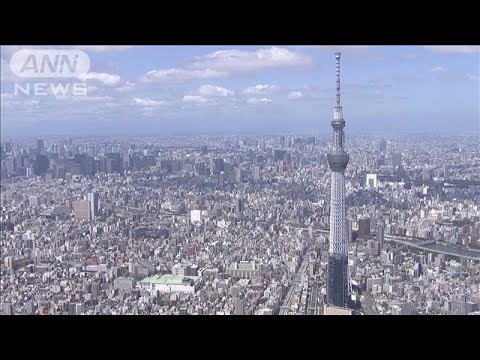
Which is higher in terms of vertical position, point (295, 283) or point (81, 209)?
point (81, 209)

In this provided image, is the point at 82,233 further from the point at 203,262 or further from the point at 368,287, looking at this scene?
the point at 368,287

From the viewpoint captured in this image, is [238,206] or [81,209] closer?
[81,209]

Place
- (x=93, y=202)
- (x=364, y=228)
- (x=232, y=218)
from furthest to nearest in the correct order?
1. (x=364, y=228)
2. (x=232, y=218)
3. (x=93, y=202)

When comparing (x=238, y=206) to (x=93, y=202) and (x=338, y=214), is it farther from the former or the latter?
(x=93, y=202)

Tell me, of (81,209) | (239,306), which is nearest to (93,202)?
(81,209)

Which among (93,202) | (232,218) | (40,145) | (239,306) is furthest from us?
(232,218)
